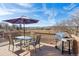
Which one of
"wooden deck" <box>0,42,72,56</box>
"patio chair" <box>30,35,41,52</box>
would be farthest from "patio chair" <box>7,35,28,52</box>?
"patio chair" <box>30,35,41,52</box>

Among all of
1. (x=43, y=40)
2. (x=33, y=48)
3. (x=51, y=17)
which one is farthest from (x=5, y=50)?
(x=51, y=17)

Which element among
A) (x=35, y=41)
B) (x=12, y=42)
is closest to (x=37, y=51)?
(x=35, y=41)

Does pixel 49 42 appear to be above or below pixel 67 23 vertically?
below

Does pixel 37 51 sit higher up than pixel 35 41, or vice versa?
pixel 35 41

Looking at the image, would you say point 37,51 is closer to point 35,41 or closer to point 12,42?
point 35,41

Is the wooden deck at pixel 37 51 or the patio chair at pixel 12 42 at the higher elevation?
the patio chair at pixel 12 42

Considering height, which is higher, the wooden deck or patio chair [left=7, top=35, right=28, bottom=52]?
patio chair [left=7, top=35, right=28, bottom=52]

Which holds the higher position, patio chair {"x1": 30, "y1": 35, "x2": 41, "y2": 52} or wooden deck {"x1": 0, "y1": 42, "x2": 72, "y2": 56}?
patio chair {"x1": 30, "y1": 35, "x2": 41, "y2": 52}

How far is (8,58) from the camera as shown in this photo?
3293mm

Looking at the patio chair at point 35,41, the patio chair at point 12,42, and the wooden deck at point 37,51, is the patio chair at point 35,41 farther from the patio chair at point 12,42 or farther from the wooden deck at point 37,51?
the patio chair at point 12,42

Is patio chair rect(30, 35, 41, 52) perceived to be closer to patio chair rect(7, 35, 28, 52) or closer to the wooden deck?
the wooden deck

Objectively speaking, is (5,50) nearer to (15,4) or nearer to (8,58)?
(8,58)

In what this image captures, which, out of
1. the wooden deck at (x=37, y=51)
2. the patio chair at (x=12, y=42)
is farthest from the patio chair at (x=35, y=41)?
the patio chair at (x=12, y=42)

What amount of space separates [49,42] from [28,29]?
1.86ft
